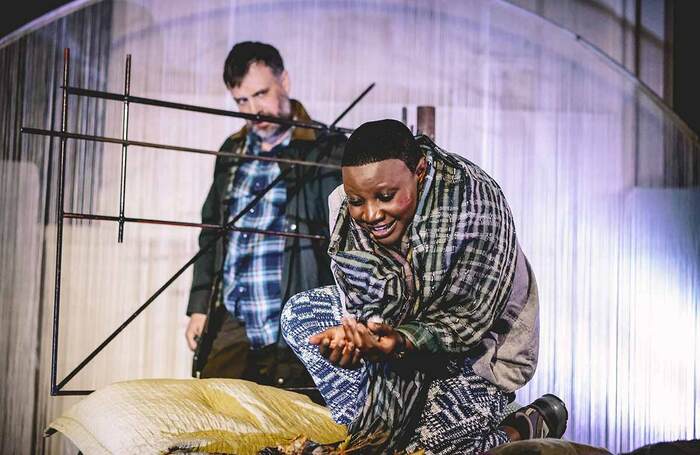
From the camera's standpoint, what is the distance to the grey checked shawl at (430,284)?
83.4 inches

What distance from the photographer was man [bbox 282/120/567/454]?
2.12 metres

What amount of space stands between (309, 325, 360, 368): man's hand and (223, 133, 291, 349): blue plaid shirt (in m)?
1.39

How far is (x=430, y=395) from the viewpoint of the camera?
2.22 metres

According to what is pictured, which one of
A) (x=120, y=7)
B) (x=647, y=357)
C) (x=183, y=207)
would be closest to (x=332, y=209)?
(x=183, y=207)

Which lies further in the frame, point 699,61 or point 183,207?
point 699,61

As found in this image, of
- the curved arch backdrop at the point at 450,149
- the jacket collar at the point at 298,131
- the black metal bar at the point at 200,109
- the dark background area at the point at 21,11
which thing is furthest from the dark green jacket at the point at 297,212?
the dark background area at the point at 21,11

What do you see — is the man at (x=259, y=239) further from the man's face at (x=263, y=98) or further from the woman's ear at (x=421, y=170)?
the woman's ear at (x=421, y=170)

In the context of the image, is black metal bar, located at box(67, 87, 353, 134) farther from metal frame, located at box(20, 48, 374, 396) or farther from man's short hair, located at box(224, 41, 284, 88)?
man's short hair, located at box(224, 41, 284, 88)

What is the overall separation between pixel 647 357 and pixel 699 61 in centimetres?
143

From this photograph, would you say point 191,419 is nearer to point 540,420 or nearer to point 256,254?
point 540,420

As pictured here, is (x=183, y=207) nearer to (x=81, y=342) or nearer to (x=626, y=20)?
(x=81, y=342)

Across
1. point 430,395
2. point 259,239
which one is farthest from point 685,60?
point 430,395

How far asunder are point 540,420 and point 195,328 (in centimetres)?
144

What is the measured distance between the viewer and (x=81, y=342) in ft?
11.5
